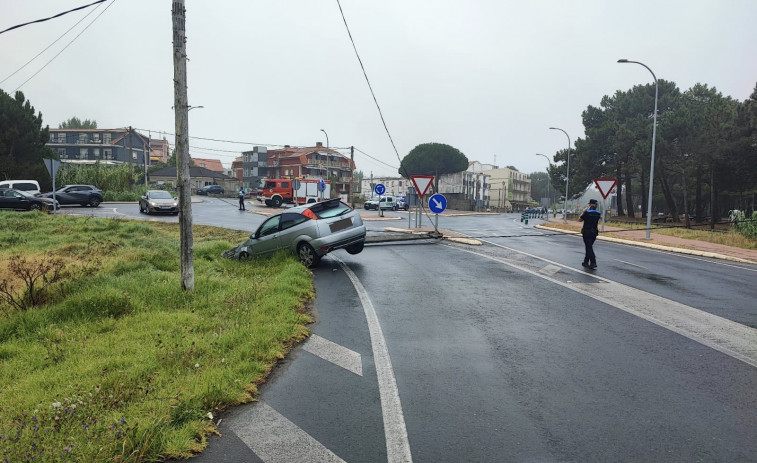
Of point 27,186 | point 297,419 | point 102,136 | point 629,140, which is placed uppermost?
point 102,136

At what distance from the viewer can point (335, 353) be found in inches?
222

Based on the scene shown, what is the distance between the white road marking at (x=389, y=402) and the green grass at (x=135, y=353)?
1030 mm

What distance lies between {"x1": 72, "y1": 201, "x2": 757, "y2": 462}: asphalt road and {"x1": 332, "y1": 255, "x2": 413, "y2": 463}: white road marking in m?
0.02

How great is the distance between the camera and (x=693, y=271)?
12523 mm

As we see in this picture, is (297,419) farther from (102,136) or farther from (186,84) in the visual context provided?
(102,136)

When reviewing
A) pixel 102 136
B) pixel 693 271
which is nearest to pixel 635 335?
pixel 693 271

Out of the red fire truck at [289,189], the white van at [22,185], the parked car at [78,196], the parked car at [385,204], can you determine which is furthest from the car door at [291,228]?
the parked car at [385,204]

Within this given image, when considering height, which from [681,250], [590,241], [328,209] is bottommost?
[681,250]

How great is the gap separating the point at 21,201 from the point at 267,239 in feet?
74.1

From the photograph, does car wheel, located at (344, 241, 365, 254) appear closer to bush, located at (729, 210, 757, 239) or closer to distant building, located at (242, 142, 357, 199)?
bush, located at (729, 210, 757, 239)

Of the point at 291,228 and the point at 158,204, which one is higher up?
the point at 158,204

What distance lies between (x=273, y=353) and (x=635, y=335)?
4.73 meters

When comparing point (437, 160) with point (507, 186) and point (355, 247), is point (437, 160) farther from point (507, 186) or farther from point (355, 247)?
point (355, 247)

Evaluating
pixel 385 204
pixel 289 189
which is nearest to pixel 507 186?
pixel 385 204
